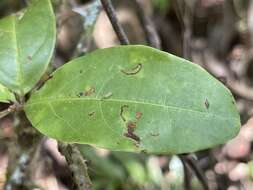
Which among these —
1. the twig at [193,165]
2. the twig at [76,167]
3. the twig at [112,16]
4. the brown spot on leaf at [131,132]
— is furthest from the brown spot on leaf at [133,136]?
the twig at [193,165]

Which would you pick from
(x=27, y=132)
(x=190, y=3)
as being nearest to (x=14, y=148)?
(x=27, y=132)

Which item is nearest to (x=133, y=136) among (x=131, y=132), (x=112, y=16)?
(x=131, y=132)

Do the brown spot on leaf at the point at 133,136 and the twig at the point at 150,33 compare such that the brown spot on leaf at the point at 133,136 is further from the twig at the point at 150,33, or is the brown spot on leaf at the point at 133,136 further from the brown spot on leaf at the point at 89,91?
the twig at the point at 150,33

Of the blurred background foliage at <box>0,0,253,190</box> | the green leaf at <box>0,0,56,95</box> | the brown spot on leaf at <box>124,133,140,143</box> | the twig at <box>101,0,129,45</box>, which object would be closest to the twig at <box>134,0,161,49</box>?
the blurred background foliage at <box>0,0,253,190</box>

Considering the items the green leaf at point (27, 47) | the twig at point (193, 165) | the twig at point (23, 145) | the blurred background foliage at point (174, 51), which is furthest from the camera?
the blurred background foliage at point (174, 51)

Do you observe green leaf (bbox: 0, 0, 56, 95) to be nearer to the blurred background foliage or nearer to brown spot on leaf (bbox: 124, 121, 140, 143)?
brown spot on leaf (bbox: 124, 121, 140, 143)

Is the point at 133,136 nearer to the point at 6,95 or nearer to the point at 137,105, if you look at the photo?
the point at 137,105
